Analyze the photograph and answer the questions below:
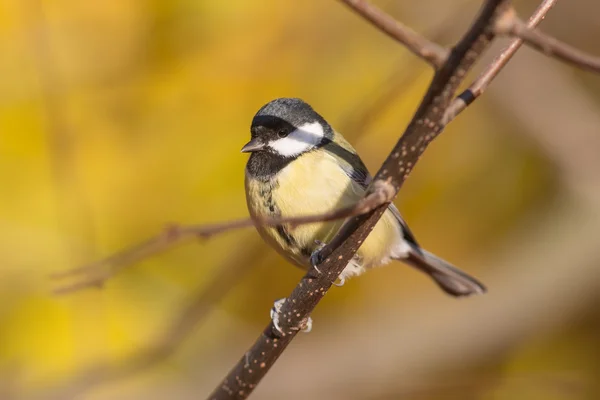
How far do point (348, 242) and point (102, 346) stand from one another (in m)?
2.53

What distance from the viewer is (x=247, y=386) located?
2.11 m

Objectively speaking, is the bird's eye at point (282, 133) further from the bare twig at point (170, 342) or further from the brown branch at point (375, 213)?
the brown branch at point (375, 213)

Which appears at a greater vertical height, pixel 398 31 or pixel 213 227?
pixel 398 31

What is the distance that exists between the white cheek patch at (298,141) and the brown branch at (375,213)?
95cm

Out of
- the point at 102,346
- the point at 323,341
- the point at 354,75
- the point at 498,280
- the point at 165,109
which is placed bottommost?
the point at 102,346

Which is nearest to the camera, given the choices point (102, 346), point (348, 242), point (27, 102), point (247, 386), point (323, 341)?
point (348, 242)

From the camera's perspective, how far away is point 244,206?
4.28m

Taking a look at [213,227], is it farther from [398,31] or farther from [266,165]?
[266,165]

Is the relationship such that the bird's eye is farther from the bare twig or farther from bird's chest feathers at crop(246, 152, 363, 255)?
the bare twig

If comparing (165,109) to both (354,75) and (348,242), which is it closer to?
(354,75)

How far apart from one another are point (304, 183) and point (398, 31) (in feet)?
4.88

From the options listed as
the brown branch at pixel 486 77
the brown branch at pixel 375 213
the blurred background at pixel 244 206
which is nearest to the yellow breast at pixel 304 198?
the brown branch at pixel 375 213

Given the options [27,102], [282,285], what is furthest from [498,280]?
[27,102]

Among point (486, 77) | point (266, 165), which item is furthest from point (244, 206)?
point (486, 77)
